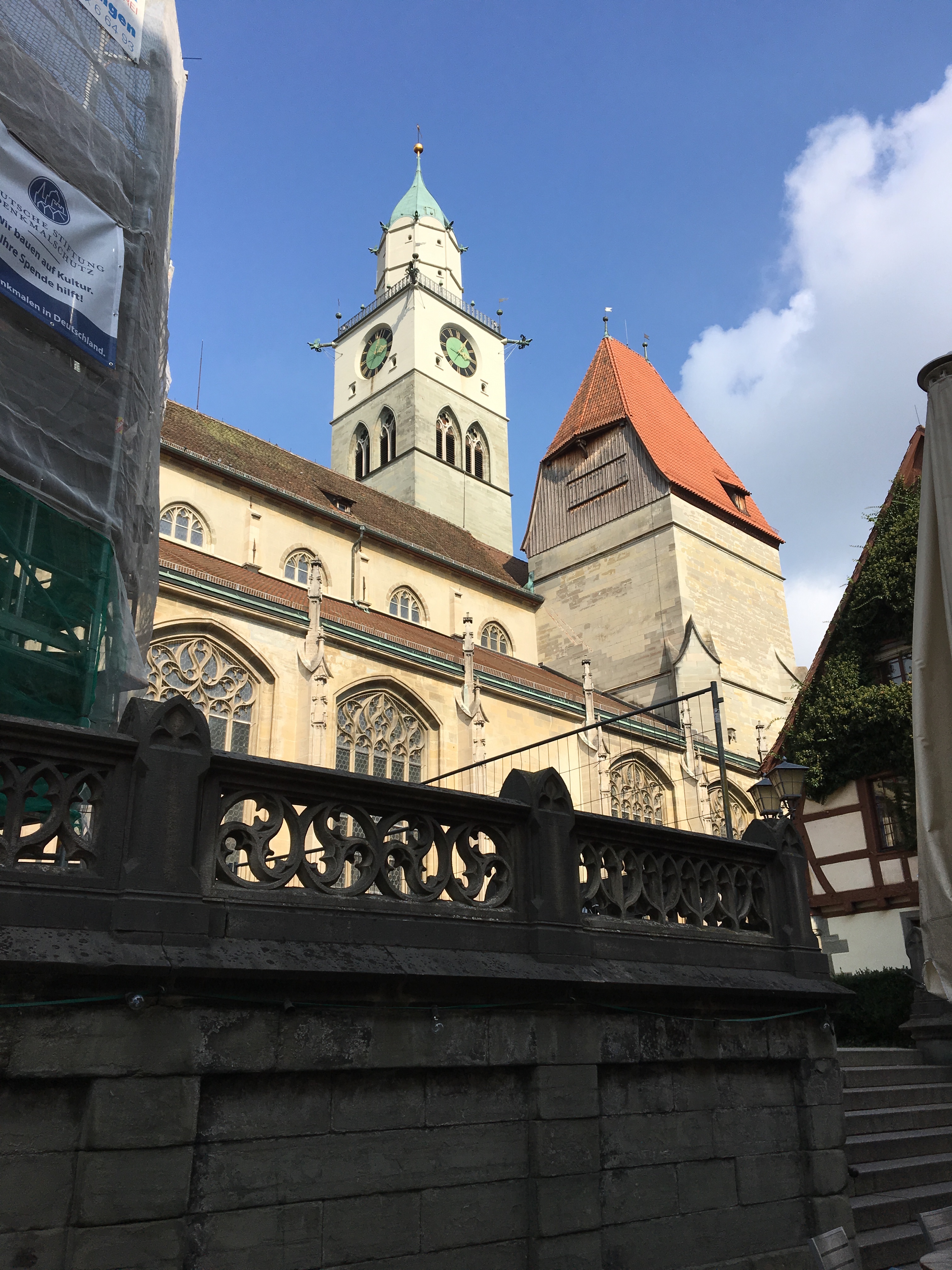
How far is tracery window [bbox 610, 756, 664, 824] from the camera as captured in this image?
77.1 ft

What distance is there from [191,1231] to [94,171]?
270 inches

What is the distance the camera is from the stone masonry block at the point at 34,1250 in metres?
3.51

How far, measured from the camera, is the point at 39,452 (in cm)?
649

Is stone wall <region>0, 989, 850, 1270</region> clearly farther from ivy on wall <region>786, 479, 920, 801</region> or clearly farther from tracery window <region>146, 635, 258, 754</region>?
tracery window <region>146, 635, 258, 754</region>

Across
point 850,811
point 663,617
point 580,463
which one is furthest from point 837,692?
point 580,463

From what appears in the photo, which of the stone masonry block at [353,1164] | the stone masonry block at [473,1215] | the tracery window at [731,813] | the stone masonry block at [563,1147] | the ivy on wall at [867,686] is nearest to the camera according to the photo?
the stone masonry block at [353,1164]

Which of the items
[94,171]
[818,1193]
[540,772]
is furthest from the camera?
[94,171]

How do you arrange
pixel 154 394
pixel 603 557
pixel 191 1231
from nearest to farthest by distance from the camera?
pixel 191 1231 < pixel 154 394 < pixel 603 557

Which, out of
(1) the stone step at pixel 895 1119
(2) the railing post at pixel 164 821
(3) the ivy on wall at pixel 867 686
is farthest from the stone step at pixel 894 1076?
(3) the ivy on wall at pixel 867 686

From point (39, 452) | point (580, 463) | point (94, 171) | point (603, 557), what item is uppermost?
point (580, 463)

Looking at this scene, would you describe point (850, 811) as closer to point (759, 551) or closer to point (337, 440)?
point (759, 551)

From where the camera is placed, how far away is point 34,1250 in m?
3.56

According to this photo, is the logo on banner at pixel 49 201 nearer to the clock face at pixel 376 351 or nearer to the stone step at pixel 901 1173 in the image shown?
the stone step at pixel 901 1173

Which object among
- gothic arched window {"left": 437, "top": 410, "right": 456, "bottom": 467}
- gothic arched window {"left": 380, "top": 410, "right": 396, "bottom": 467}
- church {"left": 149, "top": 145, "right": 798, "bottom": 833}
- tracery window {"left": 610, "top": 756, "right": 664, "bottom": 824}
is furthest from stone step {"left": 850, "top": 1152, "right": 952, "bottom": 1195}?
gothic arched window {"left": 380, "top": 410, "right": 396, "bottom": 467}
